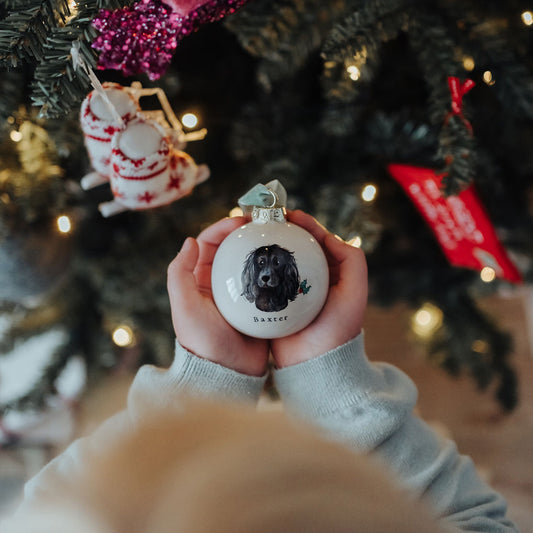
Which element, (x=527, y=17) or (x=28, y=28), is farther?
(x=527, y=17)

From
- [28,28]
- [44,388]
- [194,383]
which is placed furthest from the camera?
[44,388]

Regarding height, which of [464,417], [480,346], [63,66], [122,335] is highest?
[63,66]

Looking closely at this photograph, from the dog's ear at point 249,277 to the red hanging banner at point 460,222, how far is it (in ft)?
1.22

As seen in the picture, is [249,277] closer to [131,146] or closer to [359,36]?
[131,146]

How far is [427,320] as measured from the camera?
1301 mm

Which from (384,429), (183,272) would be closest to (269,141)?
(183,272)

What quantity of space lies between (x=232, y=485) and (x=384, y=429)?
37cm

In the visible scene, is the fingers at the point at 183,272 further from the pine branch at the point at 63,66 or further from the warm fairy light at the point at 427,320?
the warm fairy light at the point at 427,320

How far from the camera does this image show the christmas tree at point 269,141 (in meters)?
0.61

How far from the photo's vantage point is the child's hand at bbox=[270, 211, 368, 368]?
0.64 meters

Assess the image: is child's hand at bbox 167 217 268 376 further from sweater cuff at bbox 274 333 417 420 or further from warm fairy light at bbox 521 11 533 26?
warm fairy light at bbox 521 11 533 26

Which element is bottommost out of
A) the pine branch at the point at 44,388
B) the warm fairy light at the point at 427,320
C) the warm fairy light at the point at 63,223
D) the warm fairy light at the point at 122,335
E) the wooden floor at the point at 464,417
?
the wooden floor at the point at 464,417

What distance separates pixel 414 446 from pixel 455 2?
0.62 meters

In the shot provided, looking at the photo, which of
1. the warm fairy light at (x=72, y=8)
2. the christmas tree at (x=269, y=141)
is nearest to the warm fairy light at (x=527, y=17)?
the christmas tree at (x=269, y=141)
